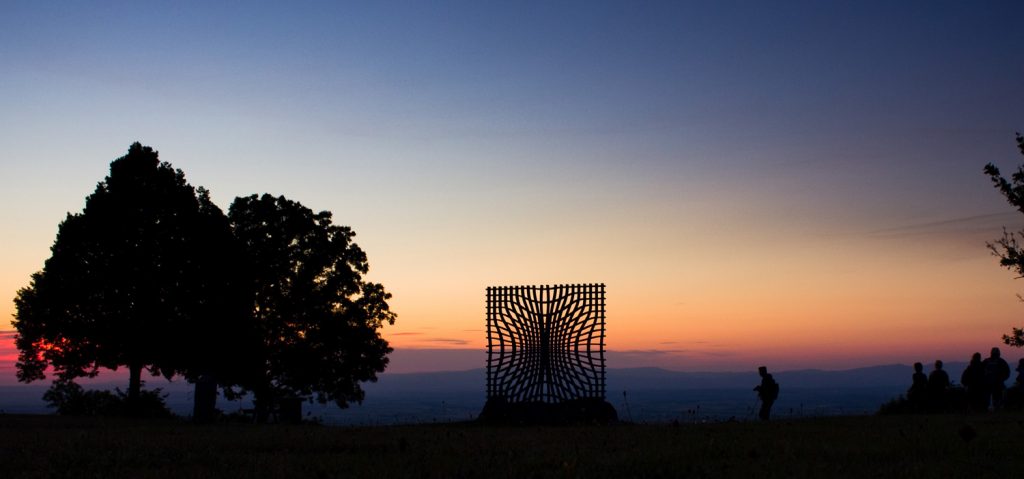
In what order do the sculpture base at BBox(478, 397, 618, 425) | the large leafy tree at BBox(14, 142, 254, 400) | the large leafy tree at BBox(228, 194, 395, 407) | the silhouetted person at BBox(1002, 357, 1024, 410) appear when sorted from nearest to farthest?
1. the sculpture base at BBox(478, 397, 618, 425)
2. the silhouetted person at BBox(1002, 357, 1024, 410)
3. the large leafy tree at BBox(14, 142, 254, 400)
4. the large leafy tree at BBox(228, 194, 395, 407)

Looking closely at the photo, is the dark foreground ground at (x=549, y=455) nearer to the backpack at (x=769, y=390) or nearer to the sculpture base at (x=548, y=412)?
the backpack at (x=769, y=390)

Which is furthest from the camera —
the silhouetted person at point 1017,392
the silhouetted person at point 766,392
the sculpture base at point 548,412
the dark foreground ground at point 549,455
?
the silhouetted person at point 1017,392

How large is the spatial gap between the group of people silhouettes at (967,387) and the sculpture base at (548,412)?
32.3 feet

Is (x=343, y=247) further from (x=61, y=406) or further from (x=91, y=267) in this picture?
(x=61, y=406)

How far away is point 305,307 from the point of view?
44.7 metres

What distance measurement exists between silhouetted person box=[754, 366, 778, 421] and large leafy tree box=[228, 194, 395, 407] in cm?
2204

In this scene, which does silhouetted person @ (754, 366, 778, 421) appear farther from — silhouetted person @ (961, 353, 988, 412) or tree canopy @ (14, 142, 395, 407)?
tree canopy @ (14, 142, 395, 407)

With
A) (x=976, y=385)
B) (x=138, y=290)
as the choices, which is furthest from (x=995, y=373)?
(x=138, y=290)

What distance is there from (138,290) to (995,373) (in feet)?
109

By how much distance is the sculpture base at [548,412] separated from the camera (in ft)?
97.7

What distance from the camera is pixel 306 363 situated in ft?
144

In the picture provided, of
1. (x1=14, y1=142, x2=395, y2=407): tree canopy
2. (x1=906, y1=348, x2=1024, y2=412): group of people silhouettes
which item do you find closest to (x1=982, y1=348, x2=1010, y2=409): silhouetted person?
(x1=906, y1=348, x2=1024, y2=412): group of people silhouettes

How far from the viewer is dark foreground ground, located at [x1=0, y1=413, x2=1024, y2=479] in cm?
1073

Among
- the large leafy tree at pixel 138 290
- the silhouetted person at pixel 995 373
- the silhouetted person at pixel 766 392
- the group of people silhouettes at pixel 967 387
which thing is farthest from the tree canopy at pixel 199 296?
the silhouetted person at pixel 995 373
